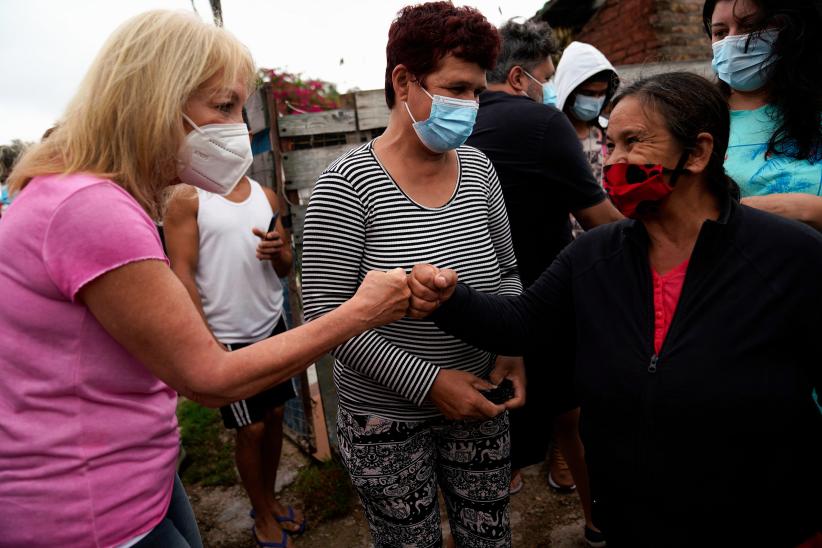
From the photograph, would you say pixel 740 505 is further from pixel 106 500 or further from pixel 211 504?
pixel 211 504

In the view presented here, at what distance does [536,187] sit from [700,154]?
1.01m

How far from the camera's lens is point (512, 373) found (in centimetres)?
213

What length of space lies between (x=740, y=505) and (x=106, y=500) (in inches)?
62.9

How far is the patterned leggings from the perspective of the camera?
1.93m

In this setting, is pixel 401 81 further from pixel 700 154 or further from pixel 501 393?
pixel 501 393

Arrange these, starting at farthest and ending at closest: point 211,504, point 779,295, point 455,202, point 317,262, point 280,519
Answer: point 211,504, point 280,519, point 455,202, point 317,262, point 779,295

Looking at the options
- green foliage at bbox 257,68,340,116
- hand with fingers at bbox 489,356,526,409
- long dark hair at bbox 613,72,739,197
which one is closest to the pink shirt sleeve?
hand with fingers at bbox 489,356,526,409

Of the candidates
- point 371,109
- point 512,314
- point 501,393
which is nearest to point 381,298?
point 512,314

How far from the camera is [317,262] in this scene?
1.83 m

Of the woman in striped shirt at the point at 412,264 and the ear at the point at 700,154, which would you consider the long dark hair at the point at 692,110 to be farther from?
the woman in striped shirt at the point at 412,264

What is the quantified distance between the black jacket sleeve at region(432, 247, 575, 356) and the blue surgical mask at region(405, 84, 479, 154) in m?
0.52

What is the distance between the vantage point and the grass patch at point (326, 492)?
12.0 ft

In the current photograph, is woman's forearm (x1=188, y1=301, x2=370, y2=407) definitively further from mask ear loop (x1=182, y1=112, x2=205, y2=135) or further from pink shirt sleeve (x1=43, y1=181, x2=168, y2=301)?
mask ear loop (x1=182, y1=112, x2=205, y2=135)

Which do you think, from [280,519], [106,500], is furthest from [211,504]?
[106,500]
